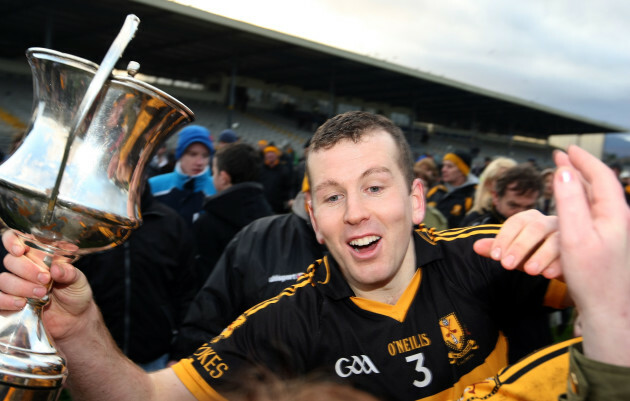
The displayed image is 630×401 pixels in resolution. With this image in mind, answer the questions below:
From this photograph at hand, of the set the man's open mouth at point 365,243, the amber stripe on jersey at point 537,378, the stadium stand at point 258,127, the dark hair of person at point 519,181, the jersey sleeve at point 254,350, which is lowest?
the jersey sleeve at point 254,350

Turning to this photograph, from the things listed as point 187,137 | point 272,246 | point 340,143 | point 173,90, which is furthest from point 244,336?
point 173,90

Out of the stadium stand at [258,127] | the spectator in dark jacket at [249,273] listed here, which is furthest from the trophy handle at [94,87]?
the stadium stand at [258,127]

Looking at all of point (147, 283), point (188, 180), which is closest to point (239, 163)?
point (188, 180)

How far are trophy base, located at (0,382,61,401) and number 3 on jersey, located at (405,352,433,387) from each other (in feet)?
3.41

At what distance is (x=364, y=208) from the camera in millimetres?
1719

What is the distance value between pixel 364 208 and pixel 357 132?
29 centimetres

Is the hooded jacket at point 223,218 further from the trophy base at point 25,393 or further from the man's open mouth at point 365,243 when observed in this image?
the trophy base at point 25,393

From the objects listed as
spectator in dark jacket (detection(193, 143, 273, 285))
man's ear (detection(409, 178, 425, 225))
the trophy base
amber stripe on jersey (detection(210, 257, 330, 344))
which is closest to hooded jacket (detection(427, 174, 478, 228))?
spectator in dark jacket (detection(193, 143, 273, 285))

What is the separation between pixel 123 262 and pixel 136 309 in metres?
0.33

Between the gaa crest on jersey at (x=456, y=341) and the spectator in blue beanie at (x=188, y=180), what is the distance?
3.52m

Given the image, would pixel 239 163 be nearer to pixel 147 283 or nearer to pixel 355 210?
pixel 147 283

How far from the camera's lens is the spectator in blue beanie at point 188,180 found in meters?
5.01

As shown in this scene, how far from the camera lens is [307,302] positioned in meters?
1.89

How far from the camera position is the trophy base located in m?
1.11
